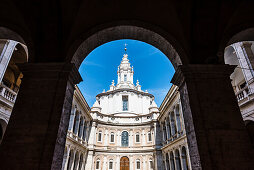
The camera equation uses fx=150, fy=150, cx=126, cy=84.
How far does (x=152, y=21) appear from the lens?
20.3ft

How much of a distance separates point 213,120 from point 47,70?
5653mm

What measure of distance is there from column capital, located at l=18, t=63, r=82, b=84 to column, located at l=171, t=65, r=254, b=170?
395cm

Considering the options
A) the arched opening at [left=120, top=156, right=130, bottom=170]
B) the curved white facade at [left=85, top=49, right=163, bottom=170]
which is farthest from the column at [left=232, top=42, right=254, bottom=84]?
the arched opening at [left=120, top=156, right=130, bottom=170]

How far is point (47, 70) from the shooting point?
521 cm

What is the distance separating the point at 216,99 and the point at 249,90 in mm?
6934

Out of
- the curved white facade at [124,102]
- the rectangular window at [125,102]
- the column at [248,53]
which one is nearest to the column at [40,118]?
the column at [248,53]

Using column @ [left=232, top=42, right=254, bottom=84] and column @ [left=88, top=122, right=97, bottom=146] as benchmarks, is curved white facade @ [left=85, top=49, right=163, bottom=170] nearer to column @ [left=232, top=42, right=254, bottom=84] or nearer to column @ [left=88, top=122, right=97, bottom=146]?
column @ [left=88, top=122, right=97, bottom=146]

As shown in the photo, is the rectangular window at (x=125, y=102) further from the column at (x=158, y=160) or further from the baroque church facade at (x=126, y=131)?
the column at (x=158, y=160)

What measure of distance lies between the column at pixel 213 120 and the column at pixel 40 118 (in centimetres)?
397

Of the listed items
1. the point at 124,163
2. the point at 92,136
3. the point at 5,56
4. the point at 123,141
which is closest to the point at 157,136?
the point at 123,141

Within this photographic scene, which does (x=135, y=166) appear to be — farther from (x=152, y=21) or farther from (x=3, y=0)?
(x=3, y=0)

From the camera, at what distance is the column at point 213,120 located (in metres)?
4.07

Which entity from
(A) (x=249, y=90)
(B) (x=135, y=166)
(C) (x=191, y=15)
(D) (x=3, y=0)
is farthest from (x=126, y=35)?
(B) (x=135, y=166)

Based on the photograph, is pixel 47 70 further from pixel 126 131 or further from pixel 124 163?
pixel 124 163
